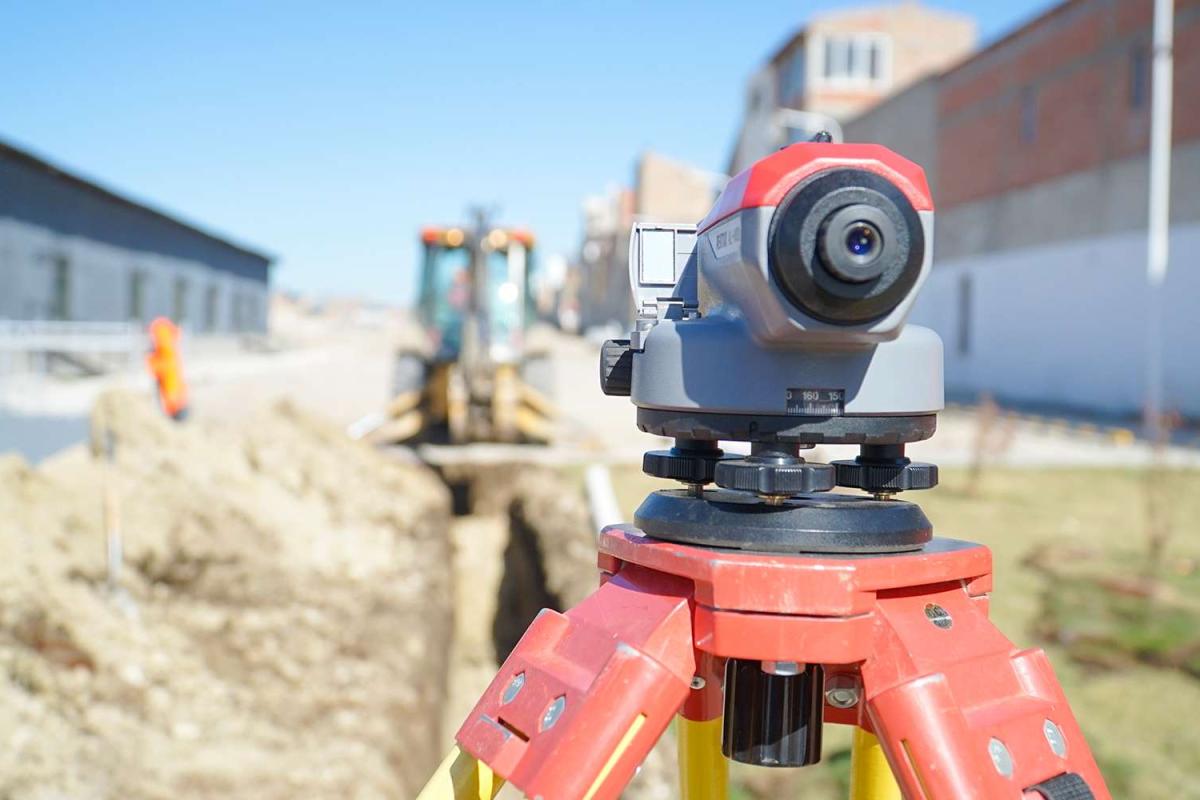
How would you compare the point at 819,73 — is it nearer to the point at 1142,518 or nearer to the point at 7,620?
the point at 1142,518

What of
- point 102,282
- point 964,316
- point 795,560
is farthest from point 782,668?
point 964,316

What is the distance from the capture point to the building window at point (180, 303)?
30.6 m

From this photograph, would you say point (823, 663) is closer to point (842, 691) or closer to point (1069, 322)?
point (842, 691)

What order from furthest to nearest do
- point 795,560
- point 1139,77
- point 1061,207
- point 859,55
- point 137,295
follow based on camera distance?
point 859,55 → point 137,295 → point 1061,207 → point 1139,77 → point 795,560

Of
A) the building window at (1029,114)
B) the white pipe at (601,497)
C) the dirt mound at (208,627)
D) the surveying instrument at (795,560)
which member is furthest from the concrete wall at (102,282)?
the building window at (1029,114)

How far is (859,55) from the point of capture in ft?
115

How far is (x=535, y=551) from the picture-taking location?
7477 mm

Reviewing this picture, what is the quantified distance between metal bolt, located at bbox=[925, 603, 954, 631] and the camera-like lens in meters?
0.43

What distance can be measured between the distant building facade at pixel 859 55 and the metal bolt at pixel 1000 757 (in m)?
33.9

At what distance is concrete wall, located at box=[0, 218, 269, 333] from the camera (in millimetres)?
19047

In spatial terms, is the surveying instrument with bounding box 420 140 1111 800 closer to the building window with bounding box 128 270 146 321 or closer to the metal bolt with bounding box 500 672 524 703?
the metal bolt with bounding box 500 672 524 703

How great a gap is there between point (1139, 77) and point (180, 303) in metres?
25.6

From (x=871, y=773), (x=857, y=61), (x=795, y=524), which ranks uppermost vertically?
(x=857, y=61)

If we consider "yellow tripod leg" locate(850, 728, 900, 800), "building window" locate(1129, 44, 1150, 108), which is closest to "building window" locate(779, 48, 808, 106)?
"building window" locate(1129, 44, 1150, 108)
